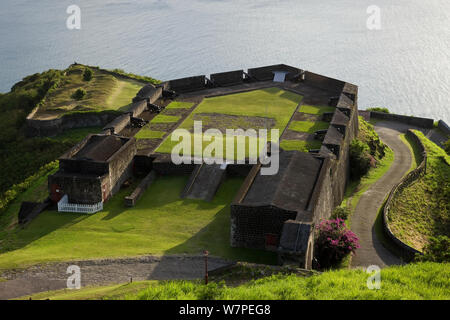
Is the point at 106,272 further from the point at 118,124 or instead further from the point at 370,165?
the point at 370,165

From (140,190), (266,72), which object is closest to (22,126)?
(266,72)

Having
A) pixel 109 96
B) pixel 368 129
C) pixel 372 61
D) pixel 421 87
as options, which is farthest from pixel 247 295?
pixel 372 61

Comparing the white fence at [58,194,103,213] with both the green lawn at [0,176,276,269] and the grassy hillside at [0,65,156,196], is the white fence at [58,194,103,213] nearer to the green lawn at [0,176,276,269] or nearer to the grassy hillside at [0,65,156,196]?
the green lawn at [0,176,276,269]

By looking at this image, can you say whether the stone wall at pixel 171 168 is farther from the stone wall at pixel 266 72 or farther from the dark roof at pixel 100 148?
the stone wall at pixel 266 72

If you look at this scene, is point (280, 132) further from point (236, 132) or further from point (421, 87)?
point (421, 87)

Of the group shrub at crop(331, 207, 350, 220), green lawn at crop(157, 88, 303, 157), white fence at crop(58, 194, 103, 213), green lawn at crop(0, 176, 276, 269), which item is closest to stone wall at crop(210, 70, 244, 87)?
green lawn at crop(157, 88, 303, 157)
